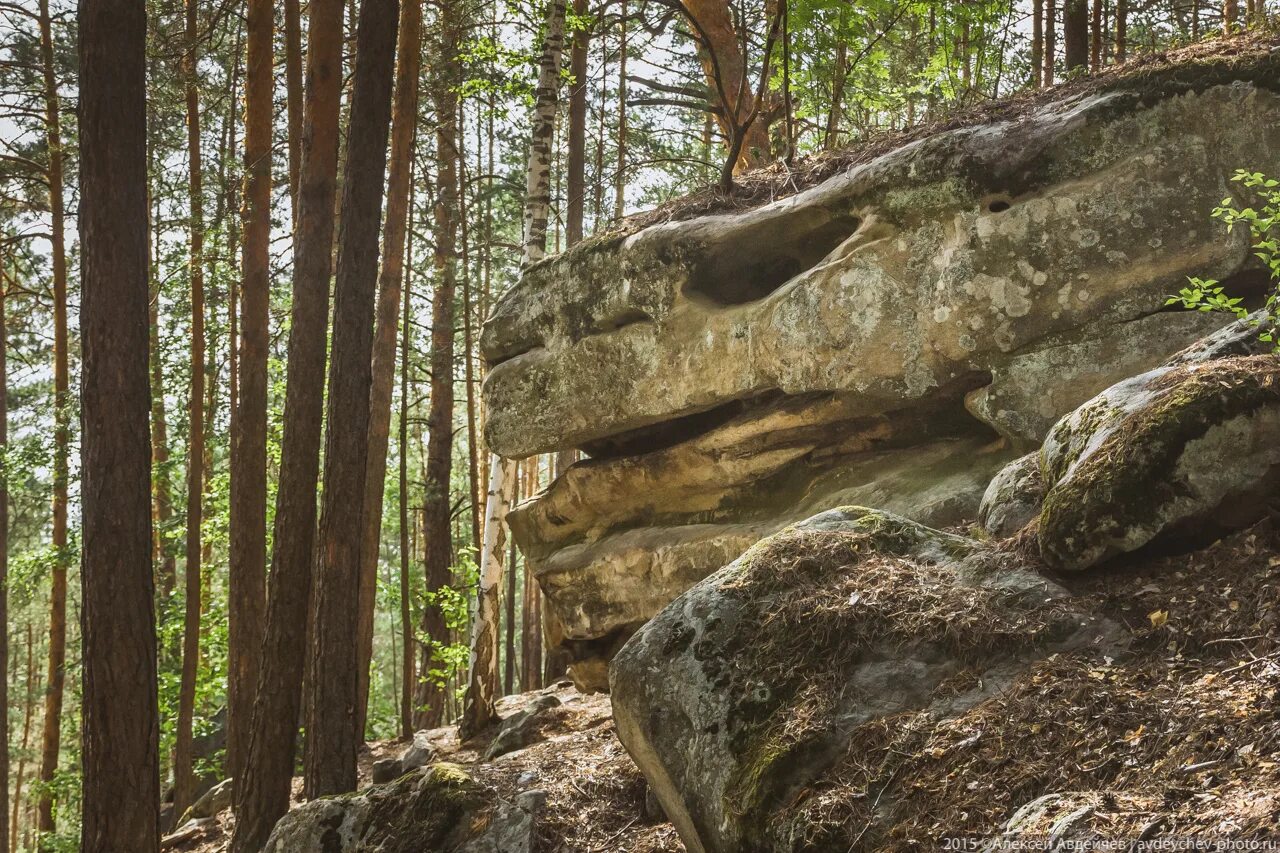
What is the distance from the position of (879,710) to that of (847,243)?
5505 mm

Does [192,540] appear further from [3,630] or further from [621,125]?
[621,125]

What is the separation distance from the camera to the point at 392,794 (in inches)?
229

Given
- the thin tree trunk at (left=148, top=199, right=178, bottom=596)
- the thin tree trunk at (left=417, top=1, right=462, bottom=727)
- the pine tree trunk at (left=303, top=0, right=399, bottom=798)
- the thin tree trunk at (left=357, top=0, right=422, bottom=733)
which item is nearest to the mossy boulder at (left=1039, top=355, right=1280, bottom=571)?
the pine tree trunk at (left=303, top=0, right=399, bottom=798)

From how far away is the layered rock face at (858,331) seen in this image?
296 inches

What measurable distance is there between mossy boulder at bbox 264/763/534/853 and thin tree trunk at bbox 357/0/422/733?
6.79 meters

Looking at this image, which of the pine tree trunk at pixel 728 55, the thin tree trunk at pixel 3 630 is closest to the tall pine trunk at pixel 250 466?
the thin tree trunk at pixel 3 630

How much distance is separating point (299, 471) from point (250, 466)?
327cm

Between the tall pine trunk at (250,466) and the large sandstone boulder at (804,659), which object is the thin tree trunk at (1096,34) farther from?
the tall pine trunk at (250,466)

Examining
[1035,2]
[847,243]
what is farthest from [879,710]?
[1035,2]

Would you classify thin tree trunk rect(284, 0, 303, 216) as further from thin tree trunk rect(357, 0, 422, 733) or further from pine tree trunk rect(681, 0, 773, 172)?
pine tree trunk rect(681, 0, 773, 172)

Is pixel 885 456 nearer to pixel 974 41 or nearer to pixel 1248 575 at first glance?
pixel 1248 575

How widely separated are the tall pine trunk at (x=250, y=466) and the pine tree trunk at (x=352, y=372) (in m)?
3.06

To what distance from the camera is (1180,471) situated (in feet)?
14.4

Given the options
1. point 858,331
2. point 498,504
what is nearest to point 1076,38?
point 858,331
